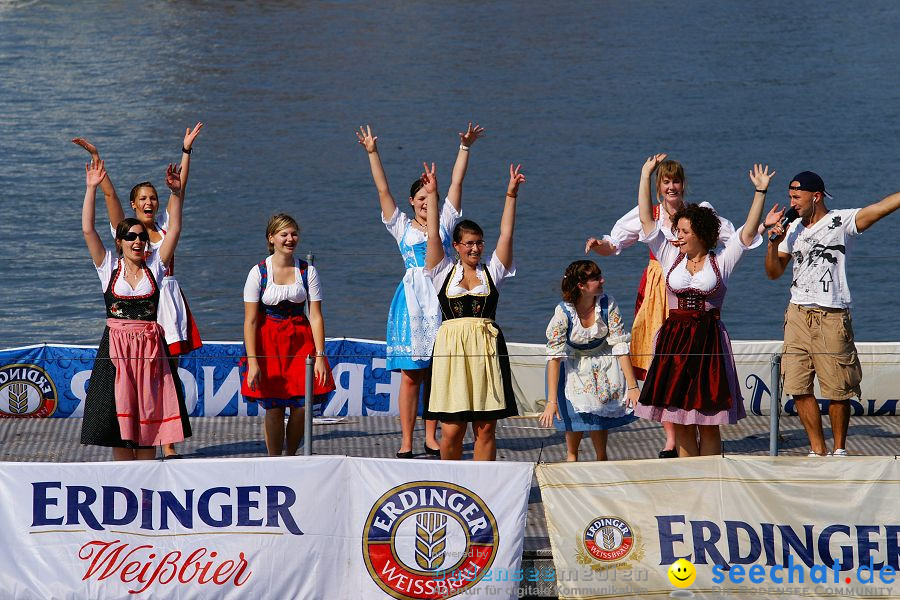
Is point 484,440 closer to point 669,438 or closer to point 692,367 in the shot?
point 692,367

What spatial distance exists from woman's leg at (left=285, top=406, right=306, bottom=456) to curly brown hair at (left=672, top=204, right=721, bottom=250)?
2440 mm

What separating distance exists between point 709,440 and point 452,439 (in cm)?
144

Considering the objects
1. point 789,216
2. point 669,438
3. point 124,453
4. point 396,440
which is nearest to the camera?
point 124,453

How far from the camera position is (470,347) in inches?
305

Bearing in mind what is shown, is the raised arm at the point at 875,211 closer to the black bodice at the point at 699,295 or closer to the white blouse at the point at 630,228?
the black bodice at the point at 699,295

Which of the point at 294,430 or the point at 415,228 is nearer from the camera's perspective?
the point at 294,430

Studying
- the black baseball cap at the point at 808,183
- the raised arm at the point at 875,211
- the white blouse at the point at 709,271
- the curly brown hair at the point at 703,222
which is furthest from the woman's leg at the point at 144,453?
the raised arm at the point at 875,211

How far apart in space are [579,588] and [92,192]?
354cm

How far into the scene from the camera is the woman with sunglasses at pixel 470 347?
25.1 feet

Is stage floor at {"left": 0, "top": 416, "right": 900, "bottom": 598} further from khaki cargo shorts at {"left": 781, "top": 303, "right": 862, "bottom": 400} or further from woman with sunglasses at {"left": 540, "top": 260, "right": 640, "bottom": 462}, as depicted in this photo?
khaki cargo shorts at {"left": 781, "top": 303, "right": 862, "bottom": 400}

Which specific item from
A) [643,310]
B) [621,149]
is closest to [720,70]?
[621,149]

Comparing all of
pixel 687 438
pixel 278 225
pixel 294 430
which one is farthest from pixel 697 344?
pixel 278 225

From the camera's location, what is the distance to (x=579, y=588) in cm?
711

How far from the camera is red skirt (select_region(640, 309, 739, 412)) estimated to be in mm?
7637
